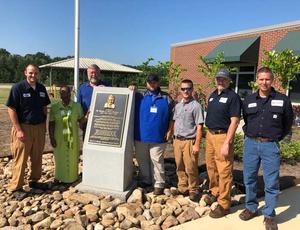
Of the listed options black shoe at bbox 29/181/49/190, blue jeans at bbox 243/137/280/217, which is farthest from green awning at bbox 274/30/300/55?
black shoe at bbox 29/181/49/190

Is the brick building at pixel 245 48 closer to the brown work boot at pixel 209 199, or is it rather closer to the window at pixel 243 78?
the window at pixel 243 78

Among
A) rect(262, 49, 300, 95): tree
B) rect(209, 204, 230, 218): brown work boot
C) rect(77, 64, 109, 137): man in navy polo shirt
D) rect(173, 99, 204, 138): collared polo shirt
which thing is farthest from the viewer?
rect(262, 49, 300, 95): tree

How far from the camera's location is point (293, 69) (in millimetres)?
10391

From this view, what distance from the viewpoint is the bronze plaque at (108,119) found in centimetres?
561

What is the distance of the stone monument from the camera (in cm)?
557

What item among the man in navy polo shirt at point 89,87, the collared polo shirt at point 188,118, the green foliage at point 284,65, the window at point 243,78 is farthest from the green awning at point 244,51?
the collared polo shirt at point 188,118

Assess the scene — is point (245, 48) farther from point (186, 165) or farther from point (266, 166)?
point (266, 166)

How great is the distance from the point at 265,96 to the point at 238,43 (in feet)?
55.5

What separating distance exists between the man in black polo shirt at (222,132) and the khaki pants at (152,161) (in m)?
0.82

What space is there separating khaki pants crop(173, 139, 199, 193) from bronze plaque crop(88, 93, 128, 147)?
0.89 meters

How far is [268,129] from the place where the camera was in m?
4.50

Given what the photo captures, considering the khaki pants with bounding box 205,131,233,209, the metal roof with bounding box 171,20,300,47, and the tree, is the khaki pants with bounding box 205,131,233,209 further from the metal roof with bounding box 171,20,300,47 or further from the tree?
the metal roof with bounding box 171,20,300,47

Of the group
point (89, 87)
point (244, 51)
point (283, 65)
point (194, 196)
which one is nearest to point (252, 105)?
point (194, 196)

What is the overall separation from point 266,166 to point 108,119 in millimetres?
2429
